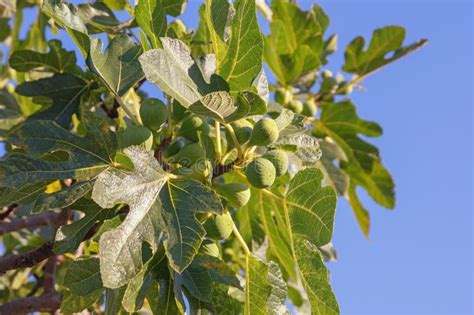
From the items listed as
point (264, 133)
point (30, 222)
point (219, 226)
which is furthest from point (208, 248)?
point (30, 222)

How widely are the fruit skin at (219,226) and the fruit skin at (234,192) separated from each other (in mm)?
42

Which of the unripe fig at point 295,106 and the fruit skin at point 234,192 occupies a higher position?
the unripe fig at point 295,106

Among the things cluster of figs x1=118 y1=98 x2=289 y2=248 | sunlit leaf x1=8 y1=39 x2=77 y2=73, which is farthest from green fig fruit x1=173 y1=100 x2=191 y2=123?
sunlit leaf x1=8 y1=39 x2=77 y2=73

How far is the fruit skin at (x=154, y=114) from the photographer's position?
155cm

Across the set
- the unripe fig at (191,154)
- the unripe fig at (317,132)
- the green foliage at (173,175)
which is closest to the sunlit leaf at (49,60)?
the green foliage at (173,175)

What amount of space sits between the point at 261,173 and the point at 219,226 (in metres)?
0.16

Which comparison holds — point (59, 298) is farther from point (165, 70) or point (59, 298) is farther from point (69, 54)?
point (165, 70)

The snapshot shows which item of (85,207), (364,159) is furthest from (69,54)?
(364,159)

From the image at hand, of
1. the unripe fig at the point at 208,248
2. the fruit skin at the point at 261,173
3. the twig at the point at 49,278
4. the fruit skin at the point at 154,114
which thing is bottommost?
the twig at the point at 49,278

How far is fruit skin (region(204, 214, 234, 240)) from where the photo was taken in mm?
1507

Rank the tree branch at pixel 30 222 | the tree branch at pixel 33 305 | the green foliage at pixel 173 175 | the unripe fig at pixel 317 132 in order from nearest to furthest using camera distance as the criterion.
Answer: the green foliage at pixel 173 175 → the tree branch at pixel 33 305 → the tree branch at pixel 30 222 → the unripe fig at pixel 317 132

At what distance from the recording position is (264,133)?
147 cm

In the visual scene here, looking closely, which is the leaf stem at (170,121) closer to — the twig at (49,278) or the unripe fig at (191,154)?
the unripe fig at (191,154)

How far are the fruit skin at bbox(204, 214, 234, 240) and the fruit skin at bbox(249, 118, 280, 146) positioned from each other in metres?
0.19
